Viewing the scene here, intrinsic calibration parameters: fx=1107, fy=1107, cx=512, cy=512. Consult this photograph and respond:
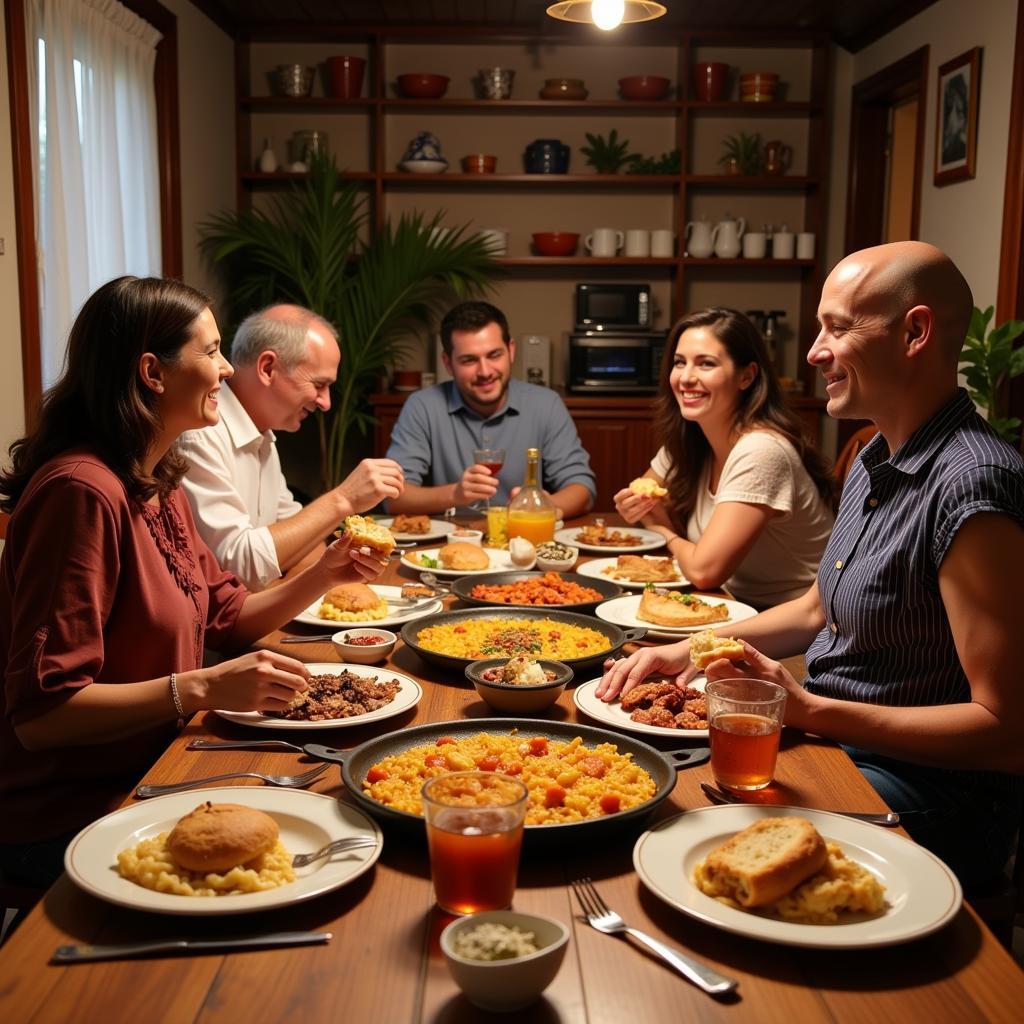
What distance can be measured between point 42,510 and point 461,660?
679 mm

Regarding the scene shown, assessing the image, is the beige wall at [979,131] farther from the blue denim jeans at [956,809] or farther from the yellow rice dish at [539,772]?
the yellow rice dish at [539,772]

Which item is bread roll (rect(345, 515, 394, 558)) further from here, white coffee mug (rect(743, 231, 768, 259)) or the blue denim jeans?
white coffee mug (rect(743, 231, 768, 259))

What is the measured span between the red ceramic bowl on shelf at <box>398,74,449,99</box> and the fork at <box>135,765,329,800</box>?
523cm

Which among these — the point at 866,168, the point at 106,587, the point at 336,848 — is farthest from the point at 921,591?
the point at 866,168

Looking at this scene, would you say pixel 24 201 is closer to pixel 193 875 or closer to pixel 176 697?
pixel 176 697

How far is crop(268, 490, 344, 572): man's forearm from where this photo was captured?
107 inches

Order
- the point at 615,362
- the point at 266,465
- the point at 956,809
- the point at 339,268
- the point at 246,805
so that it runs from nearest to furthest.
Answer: the point at 246,805, the point at 956,809, the point at 266,465, the point at 339,268, the point at 615,362

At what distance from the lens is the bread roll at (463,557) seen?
2688 millimetres

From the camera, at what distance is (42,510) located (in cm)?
165

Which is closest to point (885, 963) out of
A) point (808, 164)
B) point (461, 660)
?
point (461, 660)

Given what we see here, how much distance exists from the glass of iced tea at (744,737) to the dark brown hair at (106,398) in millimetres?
982

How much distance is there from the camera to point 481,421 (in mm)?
4375

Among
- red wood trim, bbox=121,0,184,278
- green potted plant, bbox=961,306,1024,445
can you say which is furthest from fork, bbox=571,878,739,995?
red wood trim, bbox=121,0,184,278

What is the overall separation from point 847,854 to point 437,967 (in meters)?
0.47
